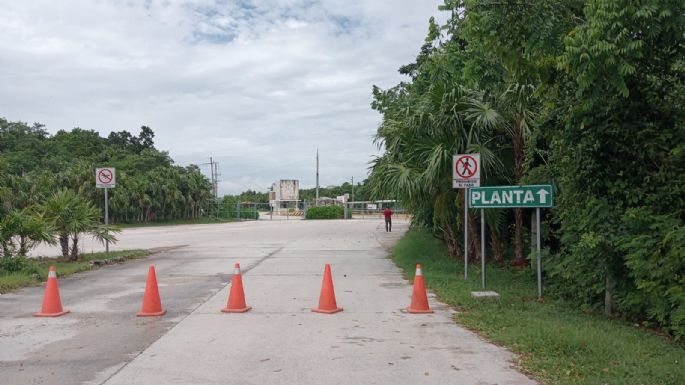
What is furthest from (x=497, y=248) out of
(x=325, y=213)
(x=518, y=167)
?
(x=325, y=213)

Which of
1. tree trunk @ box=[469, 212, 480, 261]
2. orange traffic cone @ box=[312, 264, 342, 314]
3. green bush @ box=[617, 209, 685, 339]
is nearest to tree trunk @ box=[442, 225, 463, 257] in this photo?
tree trunk @ box=[469, 212, 480, 261]

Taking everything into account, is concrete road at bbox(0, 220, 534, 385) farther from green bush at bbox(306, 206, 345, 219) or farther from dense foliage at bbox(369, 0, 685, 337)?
green bush at bbox(306, 206, 345, 219)

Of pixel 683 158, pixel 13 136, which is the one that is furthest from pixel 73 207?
pixel 13 136

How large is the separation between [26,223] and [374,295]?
8.80 meters

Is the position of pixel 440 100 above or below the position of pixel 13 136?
below

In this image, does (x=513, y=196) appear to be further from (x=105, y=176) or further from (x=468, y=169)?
(x=105, y=176)

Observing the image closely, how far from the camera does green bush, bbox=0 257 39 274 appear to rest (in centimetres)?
1300

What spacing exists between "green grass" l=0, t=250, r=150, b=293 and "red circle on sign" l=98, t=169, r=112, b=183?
2326 millimetres

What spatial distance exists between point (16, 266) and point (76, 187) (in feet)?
128

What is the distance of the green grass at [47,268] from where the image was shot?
1163 cm

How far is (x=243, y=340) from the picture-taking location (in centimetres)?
713

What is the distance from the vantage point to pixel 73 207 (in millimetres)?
15648

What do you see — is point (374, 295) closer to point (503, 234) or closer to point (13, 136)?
point (503, 234)

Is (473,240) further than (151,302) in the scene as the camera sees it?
Yes
